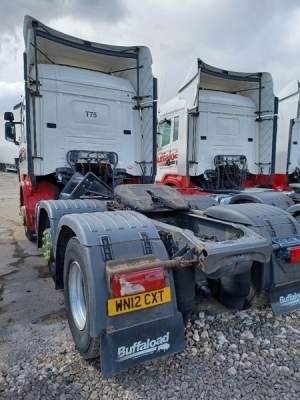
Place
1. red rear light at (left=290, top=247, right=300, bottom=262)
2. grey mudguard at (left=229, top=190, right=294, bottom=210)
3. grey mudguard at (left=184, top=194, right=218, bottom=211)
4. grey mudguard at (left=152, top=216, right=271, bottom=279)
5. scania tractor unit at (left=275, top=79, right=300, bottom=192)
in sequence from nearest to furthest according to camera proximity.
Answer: grey mudguard at (left=152, top=216, right=271, bottom=279) → red rear light at (left=290, top=247, right=300, bottom=262) → grey mudguard at (left=184, top=194, right=218, bottom=211) → grey mudguard at (left=229, top=190, right=294, bottom=210) → scania tractor unit at (left=275, top=79, right=300, bottom=192)

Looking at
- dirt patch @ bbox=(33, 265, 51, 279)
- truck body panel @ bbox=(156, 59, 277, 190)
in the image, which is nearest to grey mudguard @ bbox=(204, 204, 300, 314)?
dirt patch @ bbox=(33, 265, 51, 279)

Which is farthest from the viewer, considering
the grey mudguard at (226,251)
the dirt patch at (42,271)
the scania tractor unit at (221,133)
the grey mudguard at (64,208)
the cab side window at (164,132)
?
the cab side window at (164,132)

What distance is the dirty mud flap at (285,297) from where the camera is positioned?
2.65 meters

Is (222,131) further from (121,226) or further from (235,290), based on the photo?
(121,226)

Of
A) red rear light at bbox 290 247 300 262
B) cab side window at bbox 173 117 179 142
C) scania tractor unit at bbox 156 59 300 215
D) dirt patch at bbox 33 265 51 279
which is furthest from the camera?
cab side window at bbox 173 117 179 142

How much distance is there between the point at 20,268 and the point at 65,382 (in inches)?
110

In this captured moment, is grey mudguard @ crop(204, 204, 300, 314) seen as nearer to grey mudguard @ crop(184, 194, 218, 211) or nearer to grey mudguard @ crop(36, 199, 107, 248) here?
grey mudguard @ crop(184, 194, 218, 211)

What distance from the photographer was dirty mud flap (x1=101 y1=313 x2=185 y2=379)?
197 cm

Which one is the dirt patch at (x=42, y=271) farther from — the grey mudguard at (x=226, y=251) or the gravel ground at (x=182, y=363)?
the grey mudguard at (x=226, y=251)

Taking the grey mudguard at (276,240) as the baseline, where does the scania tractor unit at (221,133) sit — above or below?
above

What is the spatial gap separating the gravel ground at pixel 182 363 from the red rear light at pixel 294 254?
0.70 meters

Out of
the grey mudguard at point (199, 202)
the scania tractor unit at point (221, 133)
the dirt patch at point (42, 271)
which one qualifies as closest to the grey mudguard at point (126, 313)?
the grey mudguard at point (199, 202)

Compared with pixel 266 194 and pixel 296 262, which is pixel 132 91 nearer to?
pixel 266 194

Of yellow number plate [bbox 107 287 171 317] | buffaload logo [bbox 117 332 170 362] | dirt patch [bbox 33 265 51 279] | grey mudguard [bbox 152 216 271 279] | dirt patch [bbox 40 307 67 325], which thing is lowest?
dirt patch [bbox 33 265 51 279]
